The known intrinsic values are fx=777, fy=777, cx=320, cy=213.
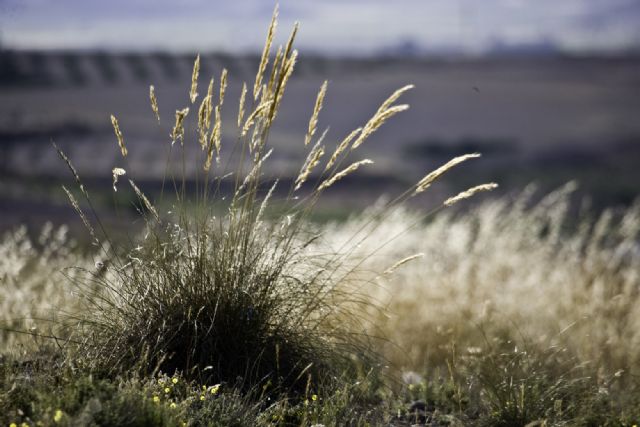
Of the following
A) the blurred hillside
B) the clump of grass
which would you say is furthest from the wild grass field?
the blurred hillside

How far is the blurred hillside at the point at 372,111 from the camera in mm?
30328

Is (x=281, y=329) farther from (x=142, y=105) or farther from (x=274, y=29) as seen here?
(x=142, y=105)

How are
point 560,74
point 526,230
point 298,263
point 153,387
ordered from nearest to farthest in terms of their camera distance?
point 153,387, point 298,263, point 526,230, point 560,74

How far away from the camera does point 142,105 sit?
4038cm

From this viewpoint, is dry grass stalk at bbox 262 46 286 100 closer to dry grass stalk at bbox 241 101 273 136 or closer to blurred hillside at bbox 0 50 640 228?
dry grass stalk at bbox 241 101 273 136

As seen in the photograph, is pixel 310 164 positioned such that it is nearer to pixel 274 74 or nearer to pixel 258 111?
pixel 258 111

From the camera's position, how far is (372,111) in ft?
149

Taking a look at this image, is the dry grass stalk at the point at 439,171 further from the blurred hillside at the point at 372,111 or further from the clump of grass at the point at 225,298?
the blurred hillside at the point at 372,111


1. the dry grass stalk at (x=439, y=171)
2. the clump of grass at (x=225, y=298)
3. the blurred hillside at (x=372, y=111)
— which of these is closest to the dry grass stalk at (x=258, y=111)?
the clump of grass at (x=225, y=298)

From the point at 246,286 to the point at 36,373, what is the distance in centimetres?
103

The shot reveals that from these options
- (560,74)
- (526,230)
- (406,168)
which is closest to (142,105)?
(406,168)

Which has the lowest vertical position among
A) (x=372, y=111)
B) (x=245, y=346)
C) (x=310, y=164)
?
(x=245, y=346)

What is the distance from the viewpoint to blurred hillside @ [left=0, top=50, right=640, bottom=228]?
99.5 ft

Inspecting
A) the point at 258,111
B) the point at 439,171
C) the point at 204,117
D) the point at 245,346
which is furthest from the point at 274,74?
the point at 245,346
